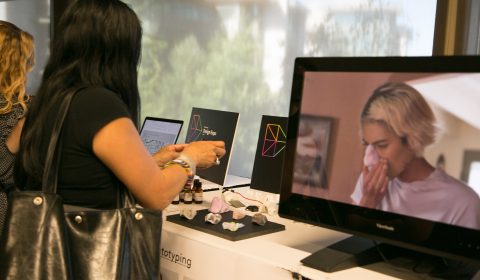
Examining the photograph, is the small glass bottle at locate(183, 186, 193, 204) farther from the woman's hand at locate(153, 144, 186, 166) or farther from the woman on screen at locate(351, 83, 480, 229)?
the woman on screen at locate(351, 83, 480, 229)

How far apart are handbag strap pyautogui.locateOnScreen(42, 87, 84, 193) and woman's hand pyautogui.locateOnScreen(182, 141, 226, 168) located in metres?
0.38

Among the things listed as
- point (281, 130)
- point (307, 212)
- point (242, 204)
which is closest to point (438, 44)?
point (281, 130)

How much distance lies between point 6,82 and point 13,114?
0.62 ft

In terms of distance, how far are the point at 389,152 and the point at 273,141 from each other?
Result: 0.91m

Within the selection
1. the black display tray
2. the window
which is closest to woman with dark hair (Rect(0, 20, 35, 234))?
the black display tray

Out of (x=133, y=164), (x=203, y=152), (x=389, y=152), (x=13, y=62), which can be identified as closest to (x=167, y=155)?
(x=203, y=152)

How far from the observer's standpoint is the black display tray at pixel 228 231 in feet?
4.05

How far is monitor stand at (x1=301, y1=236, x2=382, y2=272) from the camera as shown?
103 cm

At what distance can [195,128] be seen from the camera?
2.19 m

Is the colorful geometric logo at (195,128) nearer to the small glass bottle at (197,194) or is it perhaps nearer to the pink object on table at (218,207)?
the small glass bottle at (197,194)

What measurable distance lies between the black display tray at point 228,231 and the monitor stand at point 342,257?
0.22m

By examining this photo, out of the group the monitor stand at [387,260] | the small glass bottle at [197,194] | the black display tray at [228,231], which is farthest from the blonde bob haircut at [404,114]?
the small glass bottle at [197,194]

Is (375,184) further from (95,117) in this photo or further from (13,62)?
(13,62)

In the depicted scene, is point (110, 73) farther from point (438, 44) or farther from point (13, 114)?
point (438, 44)
